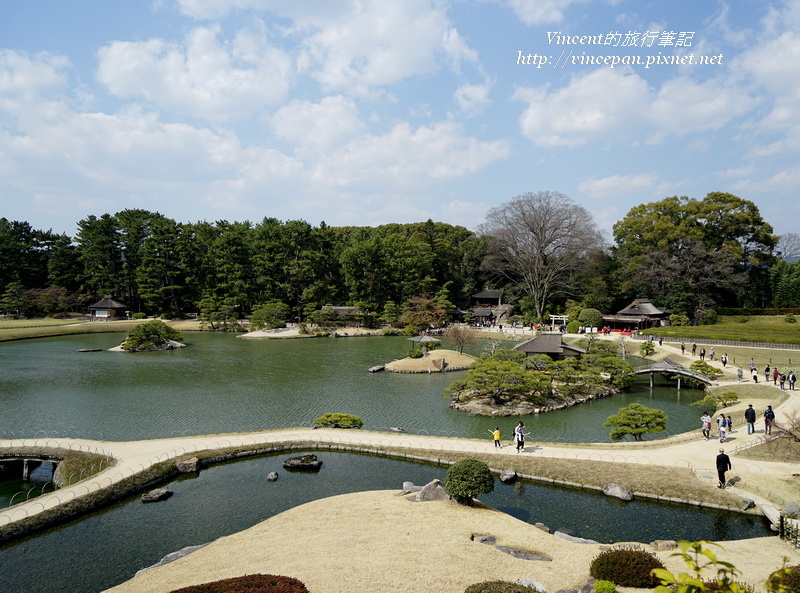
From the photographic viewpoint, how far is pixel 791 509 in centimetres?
1330

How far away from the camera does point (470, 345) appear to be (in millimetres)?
46844

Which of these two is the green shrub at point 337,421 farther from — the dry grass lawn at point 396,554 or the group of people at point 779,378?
the group of people at point 779,378

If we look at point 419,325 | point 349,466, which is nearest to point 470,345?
point 419,325

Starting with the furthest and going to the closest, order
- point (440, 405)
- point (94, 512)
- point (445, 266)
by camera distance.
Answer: point (445, 266)
point (440, 405)
point (94, 512)

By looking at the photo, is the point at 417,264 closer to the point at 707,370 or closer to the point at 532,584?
the point at 707,370

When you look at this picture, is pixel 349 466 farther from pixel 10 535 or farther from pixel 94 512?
pixel 10 535

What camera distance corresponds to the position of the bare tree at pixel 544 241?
63.3m

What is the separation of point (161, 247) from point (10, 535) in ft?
212

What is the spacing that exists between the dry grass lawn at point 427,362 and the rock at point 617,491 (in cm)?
2202

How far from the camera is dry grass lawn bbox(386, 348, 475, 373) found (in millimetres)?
37406

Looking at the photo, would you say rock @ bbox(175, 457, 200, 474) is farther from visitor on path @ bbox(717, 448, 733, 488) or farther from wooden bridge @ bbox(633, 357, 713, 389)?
wooden bridge @ bbox(633, 357, 713, 389)

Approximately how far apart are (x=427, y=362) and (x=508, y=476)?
2128cm

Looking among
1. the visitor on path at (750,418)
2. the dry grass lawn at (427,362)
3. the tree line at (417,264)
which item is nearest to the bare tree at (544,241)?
the tree line at (417,264)

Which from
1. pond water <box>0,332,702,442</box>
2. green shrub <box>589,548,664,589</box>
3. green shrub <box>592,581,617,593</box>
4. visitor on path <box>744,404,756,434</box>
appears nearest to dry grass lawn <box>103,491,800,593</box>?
green shrub <box>589,548,664,589</box>
